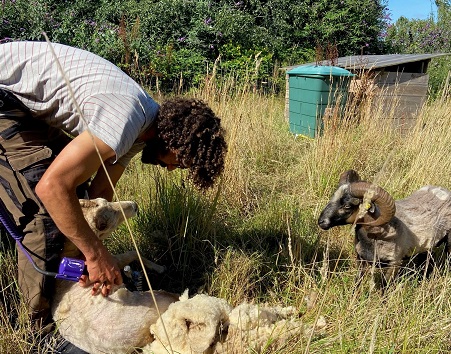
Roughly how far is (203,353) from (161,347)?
0.25 meters

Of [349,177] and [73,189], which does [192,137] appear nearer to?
[73,189]

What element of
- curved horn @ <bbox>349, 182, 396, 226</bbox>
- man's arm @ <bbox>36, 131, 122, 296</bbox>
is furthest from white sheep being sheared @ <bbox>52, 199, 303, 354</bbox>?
curved horn @ <bbox>349, 182, 396, 226</bbox>

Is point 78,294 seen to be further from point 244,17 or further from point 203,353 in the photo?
point 244,17

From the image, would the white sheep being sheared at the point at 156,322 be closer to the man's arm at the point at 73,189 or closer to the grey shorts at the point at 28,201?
the grey shorts at the point at 28,201

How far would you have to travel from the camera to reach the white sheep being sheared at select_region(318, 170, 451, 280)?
318 centimetres

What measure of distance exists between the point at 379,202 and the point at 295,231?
0.83 meters

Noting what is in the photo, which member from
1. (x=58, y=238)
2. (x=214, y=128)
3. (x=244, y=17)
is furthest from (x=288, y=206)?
(x=244, y=17)

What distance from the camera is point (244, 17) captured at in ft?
40.8

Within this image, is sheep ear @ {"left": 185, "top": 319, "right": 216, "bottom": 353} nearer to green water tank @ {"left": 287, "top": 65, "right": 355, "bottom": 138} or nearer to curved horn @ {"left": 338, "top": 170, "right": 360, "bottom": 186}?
curved horn @ {"left": 338, "top": 170, "right": 360, "bottom": 186}

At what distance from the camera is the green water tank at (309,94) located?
249 inches

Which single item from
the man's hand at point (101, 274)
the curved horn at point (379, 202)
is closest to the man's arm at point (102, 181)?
the man's hand at point (101, 274)

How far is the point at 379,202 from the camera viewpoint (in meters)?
3.14

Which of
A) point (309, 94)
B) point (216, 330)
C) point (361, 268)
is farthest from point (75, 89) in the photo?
point (309, 94)

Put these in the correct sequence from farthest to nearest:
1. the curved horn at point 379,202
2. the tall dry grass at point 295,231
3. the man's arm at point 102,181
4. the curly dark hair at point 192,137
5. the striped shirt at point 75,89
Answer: the curved horn at point 379,202 < the man's arm at point 102,181 < the curly dark hair at point 192,137 < the tall dry grass at point 295,231 < the striped shirt at point 75,89
